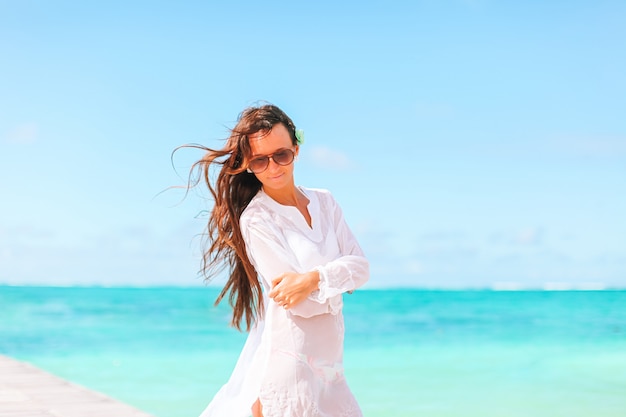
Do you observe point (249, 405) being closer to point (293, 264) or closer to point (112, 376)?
point (293, 264)

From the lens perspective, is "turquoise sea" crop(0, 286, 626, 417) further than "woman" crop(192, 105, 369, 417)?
Yes

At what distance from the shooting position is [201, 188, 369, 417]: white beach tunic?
8.51 ft

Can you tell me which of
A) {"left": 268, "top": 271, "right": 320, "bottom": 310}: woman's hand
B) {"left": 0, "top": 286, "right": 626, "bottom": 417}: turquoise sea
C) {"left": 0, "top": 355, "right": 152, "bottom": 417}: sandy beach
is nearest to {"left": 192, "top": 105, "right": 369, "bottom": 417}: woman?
{"left": 268, "top": 271, "right": 320, "bottom": 310}: woman's hand

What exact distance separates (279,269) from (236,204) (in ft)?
1.01

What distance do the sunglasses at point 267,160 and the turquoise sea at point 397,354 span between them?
19.0 ft

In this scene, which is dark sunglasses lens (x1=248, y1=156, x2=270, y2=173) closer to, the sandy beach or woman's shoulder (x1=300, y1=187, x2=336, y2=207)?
woman's shoulder (x1=300, y1=187, x2=336, y2=207)

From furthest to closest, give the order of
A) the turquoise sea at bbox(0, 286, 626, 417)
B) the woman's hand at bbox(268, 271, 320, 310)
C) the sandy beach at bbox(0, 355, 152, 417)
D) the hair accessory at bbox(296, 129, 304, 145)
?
the turquoise sea at bbox(0, 286, 626, 417)
the sandy beach at bbox(0, 355, 152, 417)
the hair accessory at bbox(296, 129, 304, 145)
the woman's hand at bbox(268, 271, 320, 310)

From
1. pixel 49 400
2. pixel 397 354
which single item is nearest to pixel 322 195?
pixel 49 400

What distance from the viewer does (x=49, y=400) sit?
5.42m

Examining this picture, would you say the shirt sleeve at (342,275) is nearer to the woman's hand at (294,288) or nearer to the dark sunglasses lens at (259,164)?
the woman's hand at (294,288)

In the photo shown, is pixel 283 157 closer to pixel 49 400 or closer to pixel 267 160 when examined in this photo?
pixel 267 160

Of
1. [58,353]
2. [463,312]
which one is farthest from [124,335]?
[463,312]

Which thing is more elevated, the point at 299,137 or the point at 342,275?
the point at 299,137

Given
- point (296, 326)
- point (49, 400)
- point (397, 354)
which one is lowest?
point (397, 354)
